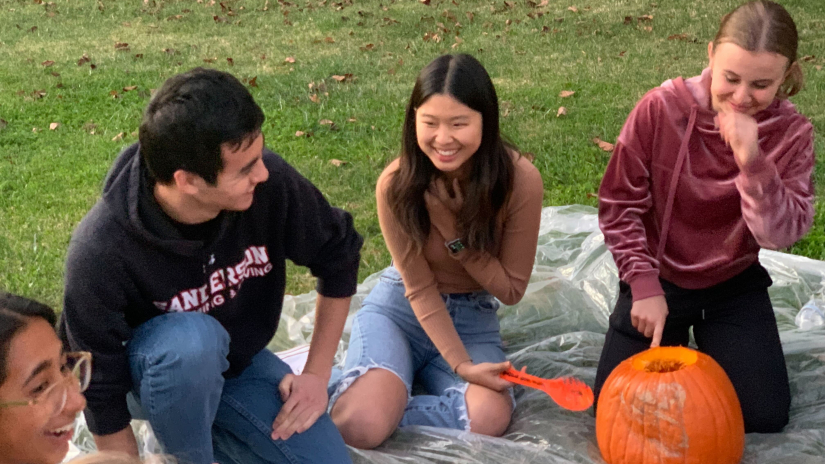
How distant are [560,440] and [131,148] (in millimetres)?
1381

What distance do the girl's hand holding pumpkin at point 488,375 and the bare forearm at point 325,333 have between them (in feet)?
1.35

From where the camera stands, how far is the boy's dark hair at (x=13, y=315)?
1.45m

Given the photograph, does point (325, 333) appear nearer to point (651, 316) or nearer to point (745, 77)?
point (651, 316)

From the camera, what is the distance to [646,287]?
8.14 ft

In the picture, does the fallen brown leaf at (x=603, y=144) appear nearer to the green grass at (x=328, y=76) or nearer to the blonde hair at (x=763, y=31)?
the green grass at (x=328, y=76)

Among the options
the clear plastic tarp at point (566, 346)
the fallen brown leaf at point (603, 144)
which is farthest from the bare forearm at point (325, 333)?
the fallen brown leaf at point (603, 144)

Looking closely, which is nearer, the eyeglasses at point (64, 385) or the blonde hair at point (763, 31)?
the eyeglasses at point (64, 385)

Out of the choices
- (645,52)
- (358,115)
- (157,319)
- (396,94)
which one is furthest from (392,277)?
(645,52)

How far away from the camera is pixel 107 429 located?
2051mm

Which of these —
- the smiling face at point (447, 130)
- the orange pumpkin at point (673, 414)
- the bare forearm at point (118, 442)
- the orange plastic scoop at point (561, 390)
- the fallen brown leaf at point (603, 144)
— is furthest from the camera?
the fallen brown leaf at point (603, 144)

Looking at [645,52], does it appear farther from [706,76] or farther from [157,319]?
[157,319]

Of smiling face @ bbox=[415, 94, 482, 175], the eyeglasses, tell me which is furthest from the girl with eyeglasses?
smiling face @ bbox=[415, 94, 482, 175]

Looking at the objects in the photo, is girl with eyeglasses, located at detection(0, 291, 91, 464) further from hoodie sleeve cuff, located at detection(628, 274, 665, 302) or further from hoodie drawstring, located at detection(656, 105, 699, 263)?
hoodie drawstring, located at detection(656, 105, 699, 263)

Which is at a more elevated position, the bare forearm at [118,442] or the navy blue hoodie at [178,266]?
the navy blue hoodie at [178,266]
